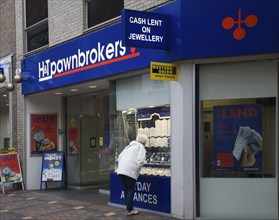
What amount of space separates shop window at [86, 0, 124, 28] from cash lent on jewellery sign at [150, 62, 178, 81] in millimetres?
2419

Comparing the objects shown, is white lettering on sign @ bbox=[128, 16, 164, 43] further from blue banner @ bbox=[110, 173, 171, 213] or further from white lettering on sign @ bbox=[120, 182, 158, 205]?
white lettering on sign @ bbox=[120, 182, 158, 205]

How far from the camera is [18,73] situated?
12.9 metres

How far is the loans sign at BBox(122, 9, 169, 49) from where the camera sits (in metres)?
7.68

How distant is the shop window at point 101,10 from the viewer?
9977mm

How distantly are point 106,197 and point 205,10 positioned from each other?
547 centimetres

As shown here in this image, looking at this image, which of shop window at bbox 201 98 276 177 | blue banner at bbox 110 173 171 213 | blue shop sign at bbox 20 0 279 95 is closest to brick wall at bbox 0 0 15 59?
blue shop sign at bbox 20 0 279 95

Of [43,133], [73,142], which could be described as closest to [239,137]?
[73,142]

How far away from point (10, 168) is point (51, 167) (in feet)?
3.68

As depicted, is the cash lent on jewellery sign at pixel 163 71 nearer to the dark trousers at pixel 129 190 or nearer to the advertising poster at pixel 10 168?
the dark trousers at pixel 129 190

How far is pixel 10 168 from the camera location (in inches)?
500

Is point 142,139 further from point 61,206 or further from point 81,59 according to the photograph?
point 81,59

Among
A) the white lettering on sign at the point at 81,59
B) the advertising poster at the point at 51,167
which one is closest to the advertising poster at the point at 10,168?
the advertising poster at the point at 51,167

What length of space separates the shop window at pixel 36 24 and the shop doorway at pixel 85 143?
1.84 meters

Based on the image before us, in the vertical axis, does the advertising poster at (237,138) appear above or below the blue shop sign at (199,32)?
below
